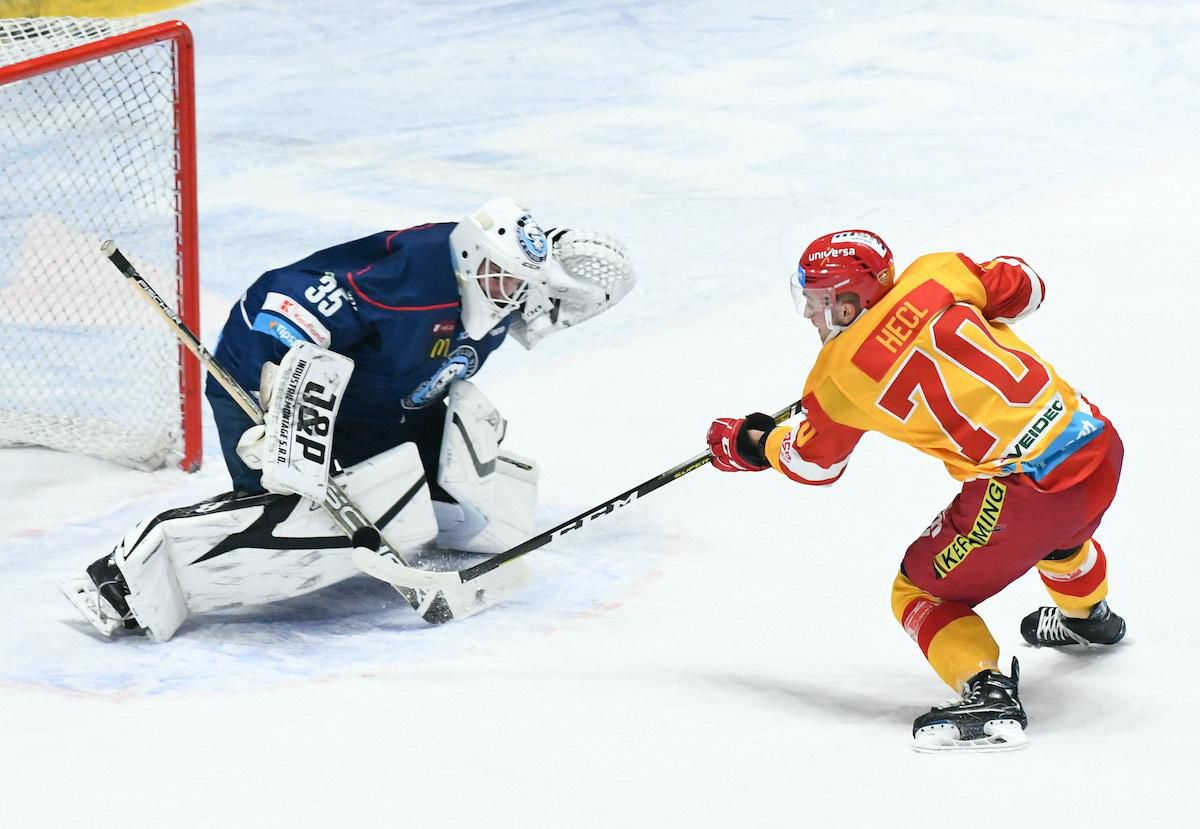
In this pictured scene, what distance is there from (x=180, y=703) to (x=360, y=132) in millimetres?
4382

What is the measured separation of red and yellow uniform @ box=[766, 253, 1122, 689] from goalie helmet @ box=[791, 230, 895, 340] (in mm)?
33

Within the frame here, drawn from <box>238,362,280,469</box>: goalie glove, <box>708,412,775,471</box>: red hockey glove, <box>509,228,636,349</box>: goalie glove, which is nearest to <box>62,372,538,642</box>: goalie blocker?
<box>238,362,280,469</box>: goalie glove

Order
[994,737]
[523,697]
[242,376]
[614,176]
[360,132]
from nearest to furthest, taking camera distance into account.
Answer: [994,737] < [523,697] < [242,376] < [614,176] < [360,132]

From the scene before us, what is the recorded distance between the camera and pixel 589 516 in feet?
10.4

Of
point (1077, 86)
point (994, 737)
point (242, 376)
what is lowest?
point (1077, 86)

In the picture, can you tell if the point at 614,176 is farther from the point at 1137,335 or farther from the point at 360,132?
the point at 1137,335

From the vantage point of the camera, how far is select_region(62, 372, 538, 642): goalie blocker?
10.00ft

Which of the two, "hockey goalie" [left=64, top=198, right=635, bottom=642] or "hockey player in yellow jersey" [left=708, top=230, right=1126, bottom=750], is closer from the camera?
"hockey player in yellow jersey" [left=708, top=230, right=1126, bottom=750]

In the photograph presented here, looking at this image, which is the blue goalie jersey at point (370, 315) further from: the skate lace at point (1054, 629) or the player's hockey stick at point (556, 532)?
the skate lace at point (1054, 629)

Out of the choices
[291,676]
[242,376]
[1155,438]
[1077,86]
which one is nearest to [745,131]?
[1077,86]

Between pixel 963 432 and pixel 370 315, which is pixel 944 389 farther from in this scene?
pixel 370 315

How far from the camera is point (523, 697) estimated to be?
8.95 ft

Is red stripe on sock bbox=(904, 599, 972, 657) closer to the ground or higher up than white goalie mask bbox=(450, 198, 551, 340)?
closer to the ground

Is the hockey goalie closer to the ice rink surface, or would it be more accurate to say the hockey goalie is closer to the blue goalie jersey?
the blue goalie jersey
